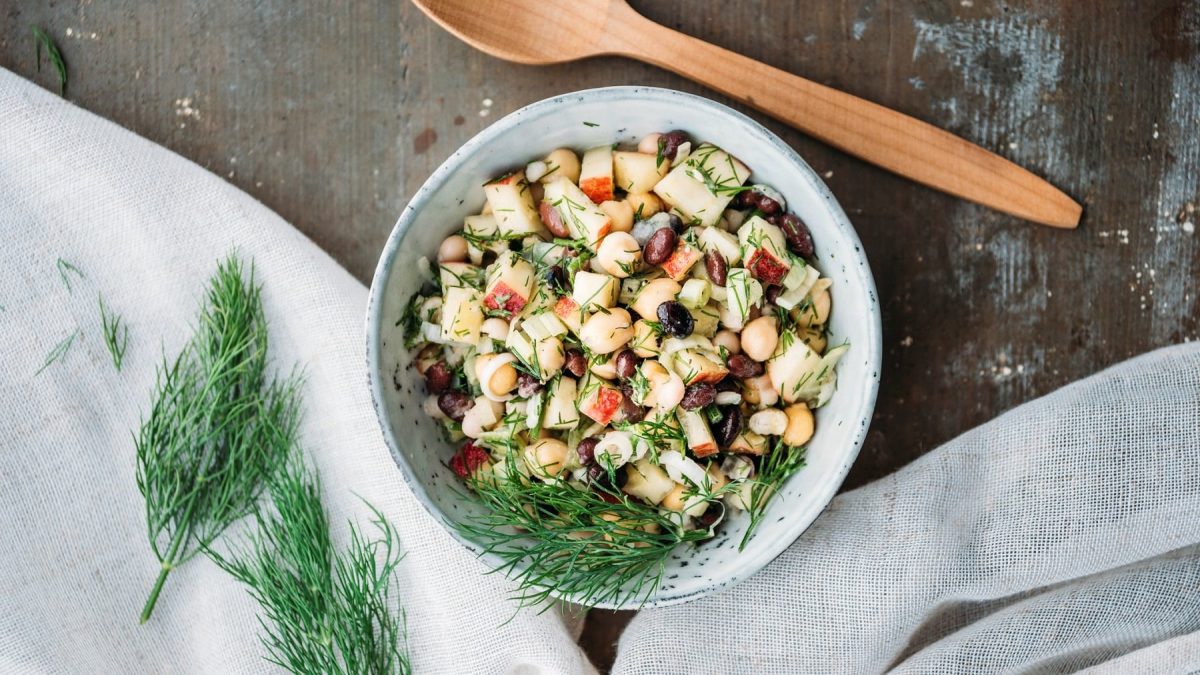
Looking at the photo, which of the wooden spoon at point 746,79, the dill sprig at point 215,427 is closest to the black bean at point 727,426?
the wooden spoon at point 746,79

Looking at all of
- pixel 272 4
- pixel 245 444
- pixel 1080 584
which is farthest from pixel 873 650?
pixel 272 4

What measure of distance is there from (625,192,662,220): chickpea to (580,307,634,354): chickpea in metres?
0.21

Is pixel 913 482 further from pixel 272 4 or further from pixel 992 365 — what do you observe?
pixel 272 4

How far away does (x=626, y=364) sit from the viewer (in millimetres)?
1846

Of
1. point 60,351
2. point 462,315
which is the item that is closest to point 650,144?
point 462,315

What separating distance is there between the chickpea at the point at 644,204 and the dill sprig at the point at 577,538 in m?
0.55

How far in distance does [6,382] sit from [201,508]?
0.55 metres

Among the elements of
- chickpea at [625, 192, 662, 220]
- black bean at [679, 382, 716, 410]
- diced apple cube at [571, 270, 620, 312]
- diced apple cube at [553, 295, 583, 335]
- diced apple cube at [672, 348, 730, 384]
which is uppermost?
chickpea at [625, 192, 662, 220]

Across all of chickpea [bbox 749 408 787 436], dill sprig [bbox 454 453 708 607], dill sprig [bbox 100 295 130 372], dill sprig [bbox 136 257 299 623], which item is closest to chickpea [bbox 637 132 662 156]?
chickpea [bbox 749 408 787 436]

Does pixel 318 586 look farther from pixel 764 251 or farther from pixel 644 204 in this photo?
pixel 764 251

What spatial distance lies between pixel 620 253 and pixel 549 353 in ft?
0.78

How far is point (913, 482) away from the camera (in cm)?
212

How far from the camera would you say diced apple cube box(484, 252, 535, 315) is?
1886mm

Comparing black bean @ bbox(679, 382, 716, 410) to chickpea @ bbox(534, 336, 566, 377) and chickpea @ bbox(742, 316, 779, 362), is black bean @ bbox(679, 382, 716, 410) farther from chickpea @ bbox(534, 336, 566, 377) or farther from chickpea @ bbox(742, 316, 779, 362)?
chickpea @ bbox(534, 336, 566, 377)
